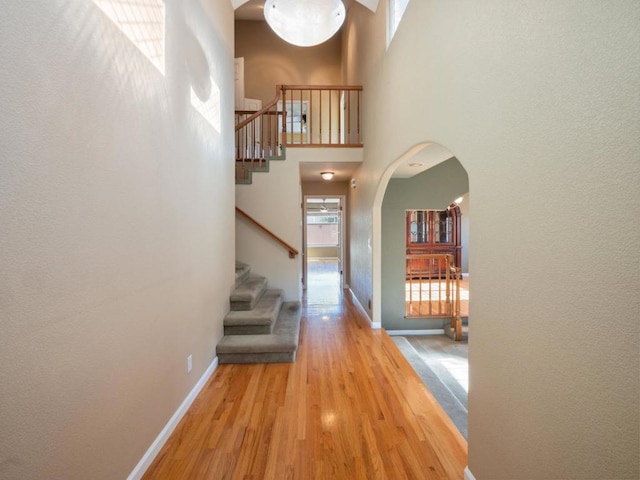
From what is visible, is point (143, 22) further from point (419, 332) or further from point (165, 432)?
point (419, 332)

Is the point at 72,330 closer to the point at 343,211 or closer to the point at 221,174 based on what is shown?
the point at 221,174

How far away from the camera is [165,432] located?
195cm

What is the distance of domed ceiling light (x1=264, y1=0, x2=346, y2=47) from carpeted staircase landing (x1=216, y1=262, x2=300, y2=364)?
10.1 feet

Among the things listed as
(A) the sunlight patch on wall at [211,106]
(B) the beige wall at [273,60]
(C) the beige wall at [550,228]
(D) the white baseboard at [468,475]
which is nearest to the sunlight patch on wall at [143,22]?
(A) the sunlight patch on wall at [211,106]

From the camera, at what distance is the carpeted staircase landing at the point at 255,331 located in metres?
3.12

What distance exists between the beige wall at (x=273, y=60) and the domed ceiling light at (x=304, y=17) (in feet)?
13.7

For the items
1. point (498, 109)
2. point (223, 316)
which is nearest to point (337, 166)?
point (223, 316)

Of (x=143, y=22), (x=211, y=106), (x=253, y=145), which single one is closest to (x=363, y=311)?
(x=253, y=145)

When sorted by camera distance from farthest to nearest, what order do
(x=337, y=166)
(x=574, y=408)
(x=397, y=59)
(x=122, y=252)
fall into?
(x=337, y=166), (x=397, y=59), (x=122, y=252), (x=574, y=408)

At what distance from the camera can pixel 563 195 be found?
98cm

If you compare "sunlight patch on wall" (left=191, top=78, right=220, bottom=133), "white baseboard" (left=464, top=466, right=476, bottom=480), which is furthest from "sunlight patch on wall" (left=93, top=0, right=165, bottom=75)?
"white baseboard" (left=464, top=466, right=476, bottom=480)

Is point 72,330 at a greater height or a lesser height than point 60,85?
lesser

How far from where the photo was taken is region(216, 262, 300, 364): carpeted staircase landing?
10.2ft

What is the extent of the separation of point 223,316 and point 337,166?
126 inches
